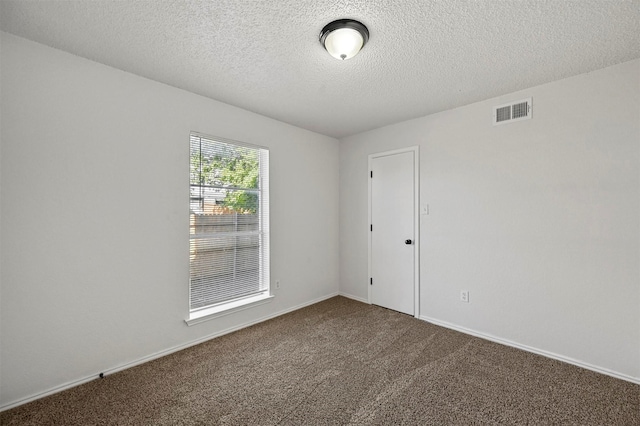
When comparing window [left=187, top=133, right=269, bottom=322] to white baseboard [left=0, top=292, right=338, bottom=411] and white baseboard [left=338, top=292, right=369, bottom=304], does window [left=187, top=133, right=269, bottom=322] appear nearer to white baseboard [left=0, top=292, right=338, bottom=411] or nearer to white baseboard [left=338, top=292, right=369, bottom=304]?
white baseboard [left=0, top=292, right=338, bottom=411]

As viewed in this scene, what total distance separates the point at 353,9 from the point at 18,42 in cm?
231

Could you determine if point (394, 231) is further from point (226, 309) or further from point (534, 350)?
point (226, 309)

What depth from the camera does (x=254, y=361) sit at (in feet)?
8.32

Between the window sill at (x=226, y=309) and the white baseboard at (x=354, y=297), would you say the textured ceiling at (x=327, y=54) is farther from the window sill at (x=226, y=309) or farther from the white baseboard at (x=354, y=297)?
the white baseboard at (x=354, y=297)

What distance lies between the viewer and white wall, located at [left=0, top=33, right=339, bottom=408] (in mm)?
1958

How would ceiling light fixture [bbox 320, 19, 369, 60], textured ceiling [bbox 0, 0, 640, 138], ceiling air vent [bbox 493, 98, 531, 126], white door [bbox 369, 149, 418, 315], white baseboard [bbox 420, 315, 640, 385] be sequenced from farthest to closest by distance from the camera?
white door [bbox 369, 149, 418, 315] < ceiling air vent [bbox 493, 98, 531, 126] < white baseboard [bbox 420, 315, 640, 385] < ceiling light fixture [bbox 320, 19, 369, 60] < textured ceiling [bbox 0, 0, 640, 138]

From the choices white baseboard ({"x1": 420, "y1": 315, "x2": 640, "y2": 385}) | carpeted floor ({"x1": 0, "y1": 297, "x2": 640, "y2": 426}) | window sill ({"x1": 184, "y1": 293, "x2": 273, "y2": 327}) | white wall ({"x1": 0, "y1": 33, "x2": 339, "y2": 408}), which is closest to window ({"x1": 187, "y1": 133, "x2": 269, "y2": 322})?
window sill ({"x1": 184, "y1": 293, "x2": 273, "y2": 327})

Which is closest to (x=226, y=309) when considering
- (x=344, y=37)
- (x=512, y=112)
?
(x=344, y=37)

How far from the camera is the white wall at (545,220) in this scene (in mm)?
2299

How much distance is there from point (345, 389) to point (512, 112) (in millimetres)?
3006

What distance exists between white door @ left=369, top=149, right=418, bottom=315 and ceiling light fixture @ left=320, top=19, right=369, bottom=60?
197 centimetres

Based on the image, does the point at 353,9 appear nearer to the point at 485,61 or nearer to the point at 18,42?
the point at 485,61

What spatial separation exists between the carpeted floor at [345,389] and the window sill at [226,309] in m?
0.26

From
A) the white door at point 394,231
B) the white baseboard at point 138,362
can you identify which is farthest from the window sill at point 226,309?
the white door at point 394,231
